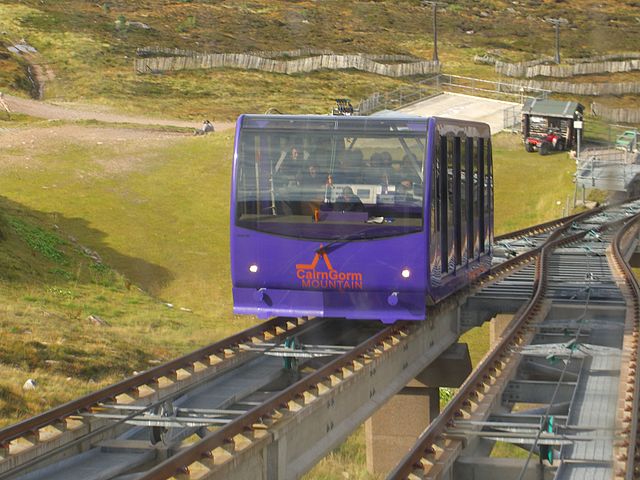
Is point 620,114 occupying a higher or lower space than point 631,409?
higher

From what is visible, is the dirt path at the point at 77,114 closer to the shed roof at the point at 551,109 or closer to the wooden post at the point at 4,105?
the wooden post at the point at 4,105

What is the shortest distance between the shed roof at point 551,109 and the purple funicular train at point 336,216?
4761 cm

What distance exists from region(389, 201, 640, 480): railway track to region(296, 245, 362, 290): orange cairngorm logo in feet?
6.45

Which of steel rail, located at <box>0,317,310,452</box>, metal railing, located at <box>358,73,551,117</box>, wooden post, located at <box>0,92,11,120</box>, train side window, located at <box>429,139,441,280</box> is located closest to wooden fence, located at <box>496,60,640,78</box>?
metal railing, located at <box>358,73,551,117</box>

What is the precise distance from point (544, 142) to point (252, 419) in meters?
52.6

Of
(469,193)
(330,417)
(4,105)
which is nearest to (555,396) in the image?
(330,417)

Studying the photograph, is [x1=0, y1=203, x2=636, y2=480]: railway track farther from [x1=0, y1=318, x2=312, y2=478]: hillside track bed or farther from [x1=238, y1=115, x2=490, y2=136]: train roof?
[x1=238, y1=115, x2=490, y2=136]: train roof

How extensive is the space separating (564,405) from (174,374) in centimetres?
435

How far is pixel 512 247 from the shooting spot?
1219 inches

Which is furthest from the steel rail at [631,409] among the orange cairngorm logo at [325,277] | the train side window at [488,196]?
the orange cairngorm logo at [325,277]

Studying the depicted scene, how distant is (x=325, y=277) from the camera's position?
15219mm

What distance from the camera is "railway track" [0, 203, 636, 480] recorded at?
9.99m

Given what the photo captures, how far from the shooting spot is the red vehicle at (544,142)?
6144 centimetres

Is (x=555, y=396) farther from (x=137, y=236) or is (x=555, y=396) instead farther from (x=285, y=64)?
(x=285, y=64)
